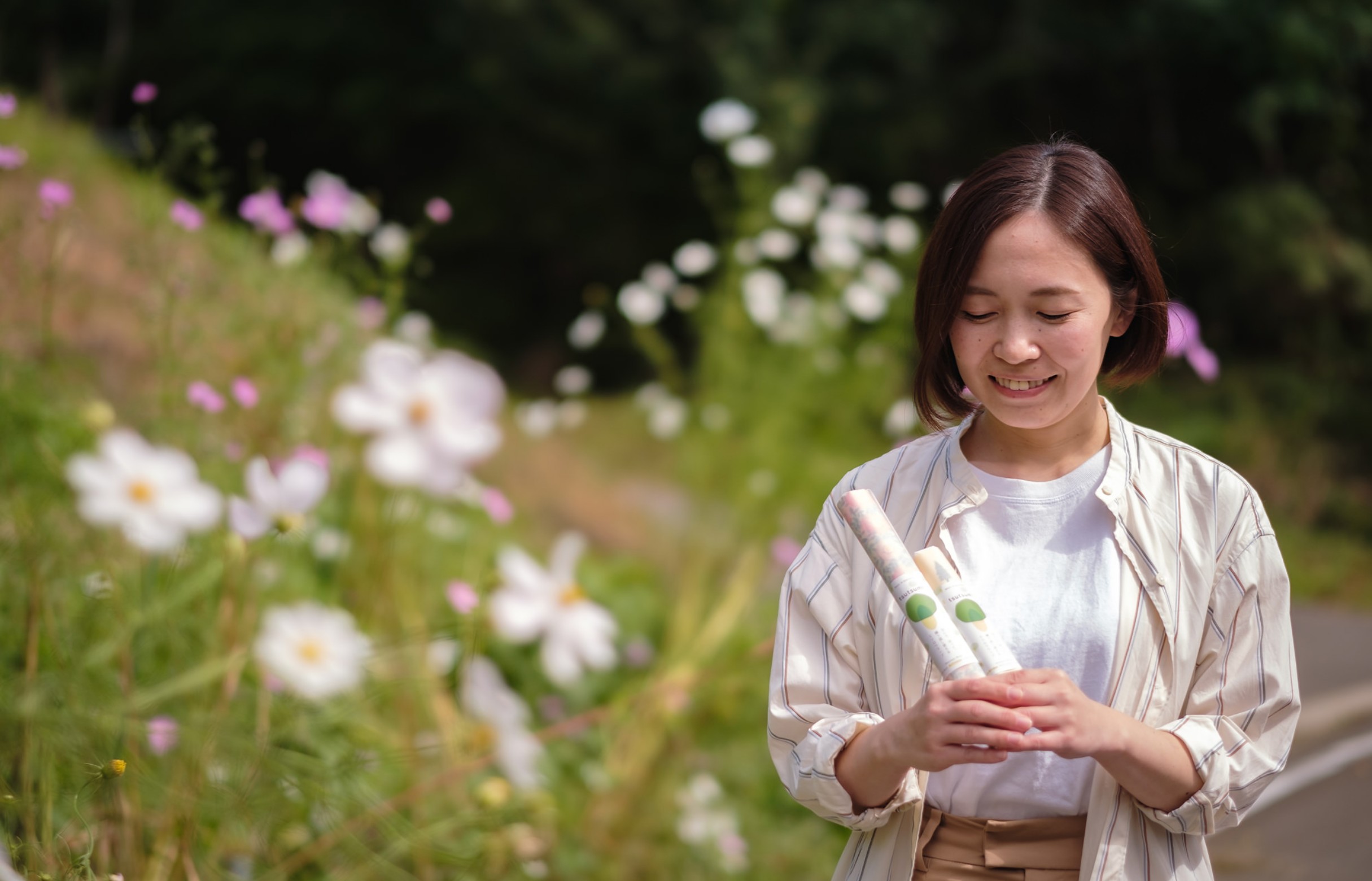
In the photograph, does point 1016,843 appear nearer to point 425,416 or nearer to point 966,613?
point 966,613

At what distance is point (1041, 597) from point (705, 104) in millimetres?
10387

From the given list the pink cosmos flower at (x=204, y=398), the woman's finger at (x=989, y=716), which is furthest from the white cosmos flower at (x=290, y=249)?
the woman's finger at (x=989, y=716)

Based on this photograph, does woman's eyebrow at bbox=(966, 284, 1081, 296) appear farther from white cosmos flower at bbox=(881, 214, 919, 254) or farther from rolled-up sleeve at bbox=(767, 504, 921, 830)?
white cosmos flower at bbox=(881, 214, 919, 254)

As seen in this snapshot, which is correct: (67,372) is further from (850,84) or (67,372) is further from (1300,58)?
(850,84)

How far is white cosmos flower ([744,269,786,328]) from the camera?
345cm

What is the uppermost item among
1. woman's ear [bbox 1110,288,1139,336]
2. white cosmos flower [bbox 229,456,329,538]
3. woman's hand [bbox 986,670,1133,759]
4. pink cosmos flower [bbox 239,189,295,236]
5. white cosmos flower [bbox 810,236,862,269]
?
white cosmos flower [bbox 810,236,862,269]

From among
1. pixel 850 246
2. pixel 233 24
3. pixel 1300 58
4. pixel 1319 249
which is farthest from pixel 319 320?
pixel 233 24

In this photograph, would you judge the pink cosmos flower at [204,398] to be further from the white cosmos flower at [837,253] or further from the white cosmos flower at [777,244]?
the white cosmos flower at [837,253]

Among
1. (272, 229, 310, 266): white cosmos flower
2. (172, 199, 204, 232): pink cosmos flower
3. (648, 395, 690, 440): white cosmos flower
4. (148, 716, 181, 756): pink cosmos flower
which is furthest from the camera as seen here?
(648, 395, 690, 440): white cosmos flower

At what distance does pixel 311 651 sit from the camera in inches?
47.9

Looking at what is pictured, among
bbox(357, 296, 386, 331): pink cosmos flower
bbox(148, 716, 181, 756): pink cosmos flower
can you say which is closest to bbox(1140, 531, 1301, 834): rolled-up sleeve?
bbox(148, 716, 181, 756): pink cosmos flower

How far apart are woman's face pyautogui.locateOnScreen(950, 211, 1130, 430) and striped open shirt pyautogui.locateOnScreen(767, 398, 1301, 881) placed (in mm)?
83

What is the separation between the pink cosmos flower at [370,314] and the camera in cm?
251

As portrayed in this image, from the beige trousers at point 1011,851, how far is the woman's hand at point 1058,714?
5.6 inches
